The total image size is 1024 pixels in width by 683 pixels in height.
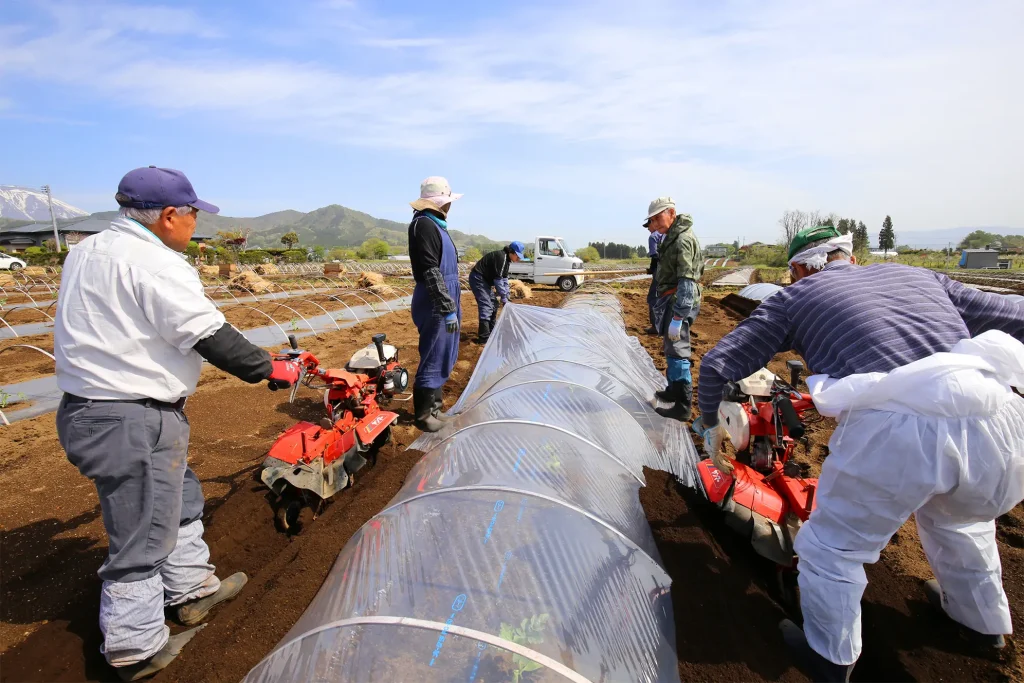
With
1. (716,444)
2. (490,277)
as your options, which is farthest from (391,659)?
(490,277)

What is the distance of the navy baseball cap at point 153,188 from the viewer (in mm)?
2027

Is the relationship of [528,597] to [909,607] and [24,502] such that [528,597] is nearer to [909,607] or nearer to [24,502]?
[909,607]

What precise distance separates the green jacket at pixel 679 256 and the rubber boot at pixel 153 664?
14.0ft

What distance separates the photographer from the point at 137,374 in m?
1.95

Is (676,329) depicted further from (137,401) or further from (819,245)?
(137,401)

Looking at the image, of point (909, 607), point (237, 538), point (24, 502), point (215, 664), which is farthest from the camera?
point (24, 502)

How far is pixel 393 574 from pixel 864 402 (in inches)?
70.5

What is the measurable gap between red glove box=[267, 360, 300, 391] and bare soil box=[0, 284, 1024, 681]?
3.09 feet

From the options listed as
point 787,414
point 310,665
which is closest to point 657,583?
point 787,414

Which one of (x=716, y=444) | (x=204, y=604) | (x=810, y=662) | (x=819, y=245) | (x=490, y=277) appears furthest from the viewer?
(x=490, y=277)

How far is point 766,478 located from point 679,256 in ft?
7.82

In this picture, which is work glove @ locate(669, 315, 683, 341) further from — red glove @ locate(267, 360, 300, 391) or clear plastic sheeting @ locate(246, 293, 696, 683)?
red glove @ locate(267, 360, 300, 391)

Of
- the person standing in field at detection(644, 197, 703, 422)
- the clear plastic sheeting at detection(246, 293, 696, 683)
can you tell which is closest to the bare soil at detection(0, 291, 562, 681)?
the clear plastic sheeting at detection(246, 293, 696, 683)

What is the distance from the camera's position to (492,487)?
2.21 meters
